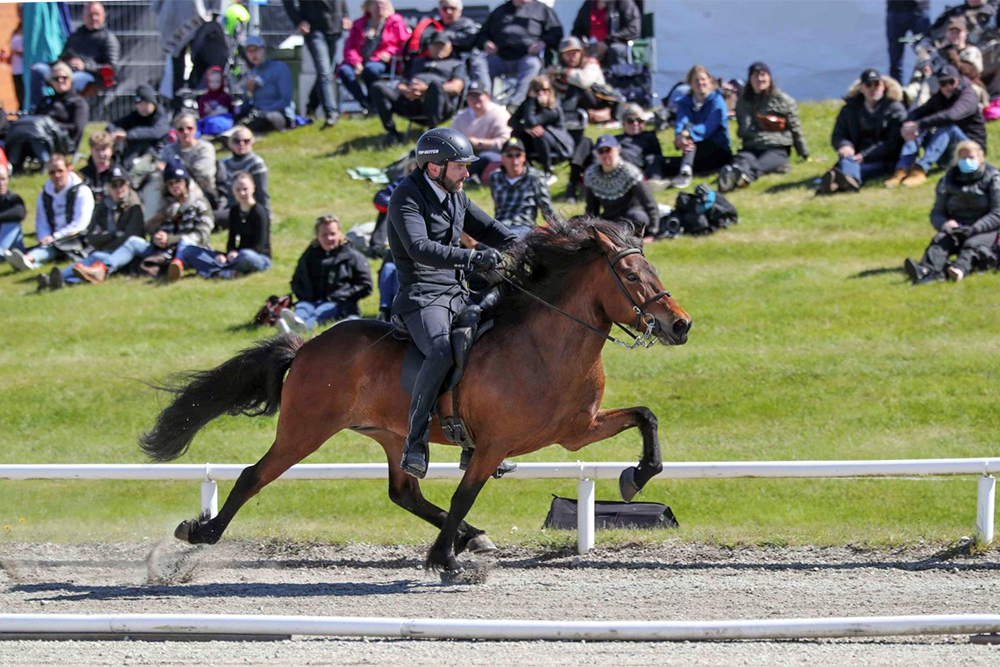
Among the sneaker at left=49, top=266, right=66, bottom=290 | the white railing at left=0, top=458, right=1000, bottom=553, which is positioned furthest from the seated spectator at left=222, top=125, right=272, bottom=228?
the white railing at left=0, top=458, right=1000, bottom=553

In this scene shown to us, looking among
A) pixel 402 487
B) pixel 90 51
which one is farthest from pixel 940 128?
pixel 90 51

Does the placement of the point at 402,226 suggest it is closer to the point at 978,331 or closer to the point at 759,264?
the point at 978,331

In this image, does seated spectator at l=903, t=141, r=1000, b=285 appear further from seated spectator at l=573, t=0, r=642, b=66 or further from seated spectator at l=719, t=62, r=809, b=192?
seated spectator at l=573, t=0, r=642, b=66

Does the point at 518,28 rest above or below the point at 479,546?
above

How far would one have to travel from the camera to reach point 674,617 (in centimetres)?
711

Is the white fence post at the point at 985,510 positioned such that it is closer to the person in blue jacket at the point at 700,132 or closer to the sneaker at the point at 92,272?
the person in blue jacket at the point at 700,132

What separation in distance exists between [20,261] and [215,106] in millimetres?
4939

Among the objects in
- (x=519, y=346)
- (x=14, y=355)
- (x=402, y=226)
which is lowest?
(x=14, y=355)

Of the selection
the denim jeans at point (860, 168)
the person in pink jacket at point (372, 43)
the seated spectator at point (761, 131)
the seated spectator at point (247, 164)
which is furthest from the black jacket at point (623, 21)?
the seated spectator at point (247, 164)

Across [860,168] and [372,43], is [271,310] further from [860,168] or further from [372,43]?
[860,168]

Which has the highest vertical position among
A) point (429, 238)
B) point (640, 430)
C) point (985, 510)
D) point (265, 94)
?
point (429, 238)

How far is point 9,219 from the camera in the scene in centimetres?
1669

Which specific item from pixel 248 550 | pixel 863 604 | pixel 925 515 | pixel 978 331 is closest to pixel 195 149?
pixel 248 550

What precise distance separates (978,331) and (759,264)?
2.91 meters
